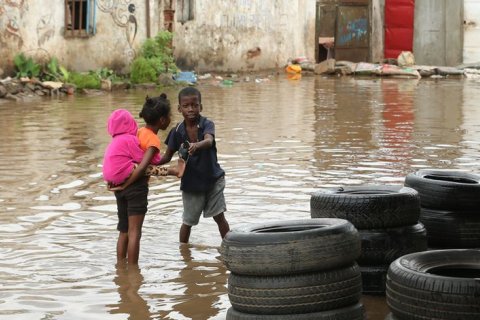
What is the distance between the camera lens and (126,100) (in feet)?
67.5

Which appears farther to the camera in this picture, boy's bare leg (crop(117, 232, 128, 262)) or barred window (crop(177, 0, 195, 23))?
barred window (crop(177, 0, 195, 23))

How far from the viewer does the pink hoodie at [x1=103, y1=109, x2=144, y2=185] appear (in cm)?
661

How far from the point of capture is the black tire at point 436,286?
4.70m

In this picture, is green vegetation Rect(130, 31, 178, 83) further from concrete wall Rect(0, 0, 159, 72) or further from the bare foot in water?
the bare foot in water

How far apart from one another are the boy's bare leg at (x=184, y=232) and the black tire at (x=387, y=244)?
186 centimetres

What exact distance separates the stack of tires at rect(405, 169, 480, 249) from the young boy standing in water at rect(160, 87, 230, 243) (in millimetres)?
1516

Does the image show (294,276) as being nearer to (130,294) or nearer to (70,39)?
(130,294)

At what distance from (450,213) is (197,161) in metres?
1.86

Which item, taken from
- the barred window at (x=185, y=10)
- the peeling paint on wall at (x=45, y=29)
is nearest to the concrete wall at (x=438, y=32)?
the barred window at (x=185, y=10)

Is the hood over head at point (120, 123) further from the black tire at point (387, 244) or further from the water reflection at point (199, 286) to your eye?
the black tire at point (387, 244)

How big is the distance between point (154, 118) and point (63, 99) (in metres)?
14.5

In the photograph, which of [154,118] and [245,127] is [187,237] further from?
[245,127]

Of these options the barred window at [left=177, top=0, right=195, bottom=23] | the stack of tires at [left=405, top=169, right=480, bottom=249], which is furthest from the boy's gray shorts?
the barred window at [left=177, top=0, right=195, bottom=23]

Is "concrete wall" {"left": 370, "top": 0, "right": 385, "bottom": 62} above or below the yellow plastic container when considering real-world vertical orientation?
above
